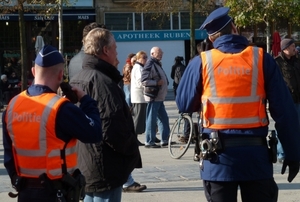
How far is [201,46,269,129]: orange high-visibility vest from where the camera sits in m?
4.65

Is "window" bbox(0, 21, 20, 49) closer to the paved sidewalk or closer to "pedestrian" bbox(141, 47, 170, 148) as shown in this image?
"pedestrian" bbox(141, 47, 170, 148)

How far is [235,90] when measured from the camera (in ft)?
15.3

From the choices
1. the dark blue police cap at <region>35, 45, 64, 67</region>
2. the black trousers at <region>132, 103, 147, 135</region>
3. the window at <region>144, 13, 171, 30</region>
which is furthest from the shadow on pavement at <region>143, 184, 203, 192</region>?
the window at <region>144, 13, 171, 30</region>

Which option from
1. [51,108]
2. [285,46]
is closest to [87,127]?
[51,108]

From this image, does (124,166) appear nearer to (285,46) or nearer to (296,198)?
(296,198)

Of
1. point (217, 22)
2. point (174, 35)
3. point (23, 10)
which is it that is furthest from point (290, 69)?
point (174, 35)

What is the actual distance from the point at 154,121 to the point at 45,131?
28.3 feet

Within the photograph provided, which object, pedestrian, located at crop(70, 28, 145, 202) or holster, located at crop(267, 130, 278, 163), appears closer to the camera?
holster, located at crop(267, 130, 278, 163)

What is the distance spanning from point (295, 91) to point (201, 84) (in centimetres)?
603

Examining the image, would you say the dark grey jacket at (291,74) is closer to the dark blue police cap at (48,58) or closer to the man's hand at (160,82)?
the man's hand at (160,82)

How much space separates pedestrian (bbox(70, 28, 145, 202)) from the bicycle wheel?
675cm

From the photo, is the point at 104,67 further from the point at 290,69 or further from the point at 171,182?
the point at 290,69

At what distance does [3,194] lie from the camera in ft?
29.0

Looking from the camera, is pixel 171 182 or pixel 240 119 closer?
pixel 240 119
